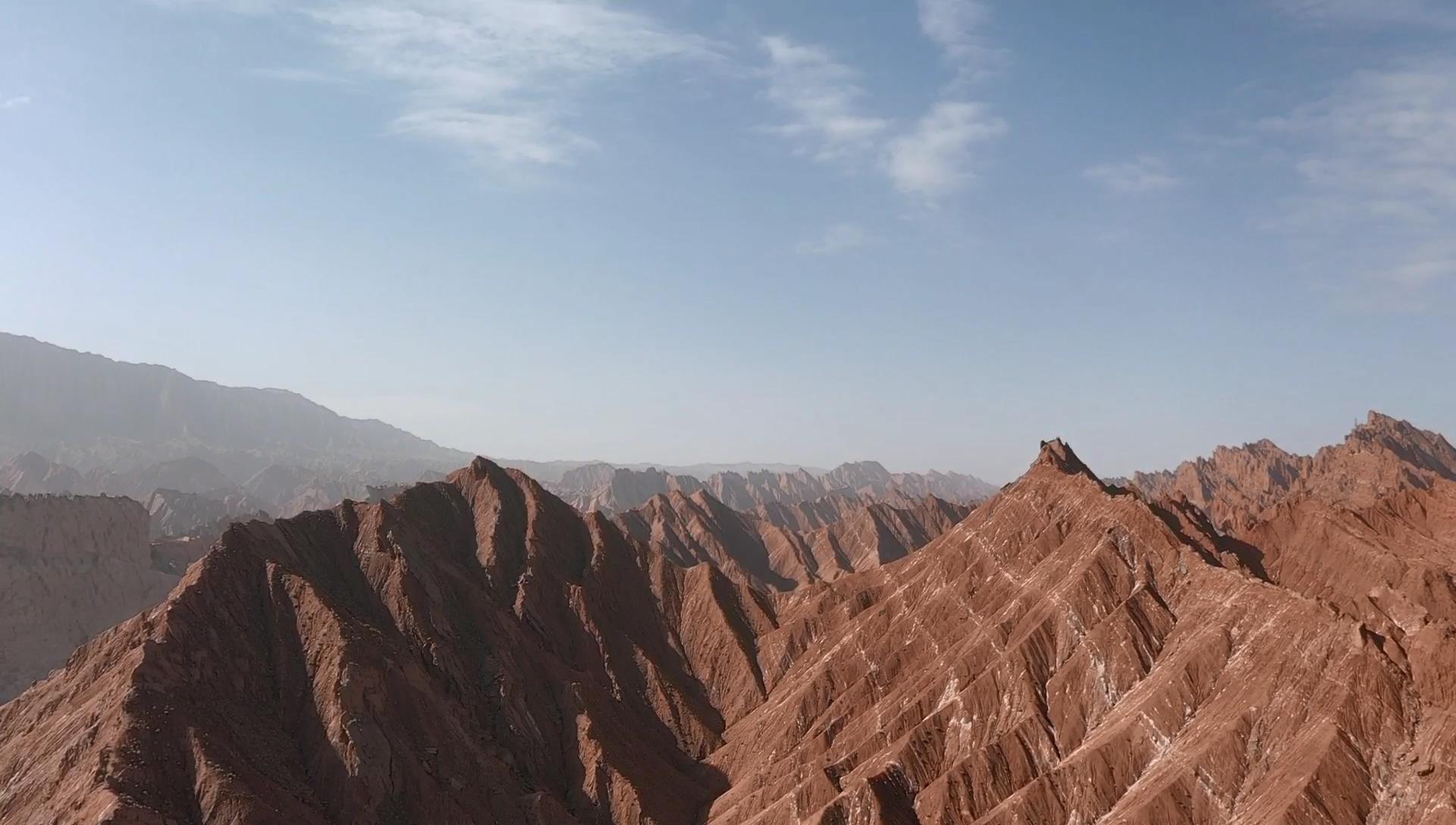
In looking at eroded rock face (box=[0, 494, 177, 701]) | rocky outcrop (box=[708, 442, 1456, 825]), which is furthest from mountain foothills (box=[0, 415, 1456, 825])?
eroded rock face (box=[0, 494, 177, 701])

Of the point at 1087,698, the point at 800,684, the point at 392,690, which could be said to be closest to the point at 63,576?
the point at 392,690

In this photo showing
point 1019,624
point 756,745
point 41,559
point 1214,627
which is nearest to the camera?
point 1214,627

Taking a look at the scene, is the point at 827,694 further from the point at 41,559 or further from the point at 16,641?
the point at 41,559

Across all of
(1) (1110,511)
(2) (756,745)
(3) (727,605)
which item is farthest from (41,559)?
(1) (1110,511)

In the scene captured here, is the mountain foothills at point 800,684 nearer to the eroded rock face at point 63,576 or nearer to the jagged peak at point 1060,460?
the jagged peak at point 1060,460

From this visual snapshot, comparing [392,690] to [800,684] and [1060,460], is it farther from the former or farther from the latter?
[1060,460]

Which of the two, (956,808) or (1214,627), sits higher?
(1214,627)
